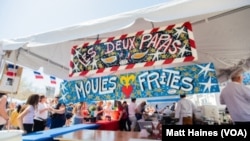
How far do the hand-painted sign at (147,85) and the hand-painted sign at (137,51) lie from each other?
0.26 meters

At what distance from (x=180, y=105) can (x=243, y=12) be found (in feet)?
6.28

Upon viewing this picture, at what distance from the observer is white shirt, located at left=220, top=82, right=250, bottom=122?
7.39ft

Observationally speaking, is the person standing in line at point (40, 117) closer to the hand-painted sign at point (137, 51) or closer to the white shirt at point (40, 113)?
the white shirt at point (40, 113)

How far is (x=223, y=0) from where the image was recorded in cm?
159

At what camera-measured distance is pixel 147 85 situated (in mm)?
2441

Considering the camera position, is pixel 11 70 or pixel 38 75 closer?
pixel 11 70

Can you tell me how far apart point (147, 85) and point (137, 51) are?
0.47 metres

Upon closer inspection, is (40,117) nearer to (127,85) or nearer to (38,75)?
(38,75)

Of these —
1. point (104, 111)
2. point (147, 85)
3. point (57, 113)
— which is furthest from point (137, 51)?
point (104, 111)

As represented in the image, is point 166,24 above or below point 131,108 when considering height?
above

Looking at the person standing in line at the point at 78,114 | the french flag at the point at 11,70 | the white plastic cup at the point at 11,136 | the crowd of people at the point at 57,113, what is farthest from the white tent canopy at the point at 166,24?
the person standing in line at the point at 78,114

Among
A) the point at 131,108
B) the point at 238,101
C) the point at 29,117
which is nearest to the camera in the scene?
the point at 238,101

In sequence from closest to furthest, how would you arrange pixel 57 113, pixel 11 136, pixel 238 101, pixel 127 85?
pixel 11 136
pixel 238 101
pixel 127 85
pixel 57 113

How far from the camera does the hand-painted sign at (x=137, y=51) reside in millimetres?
1996
